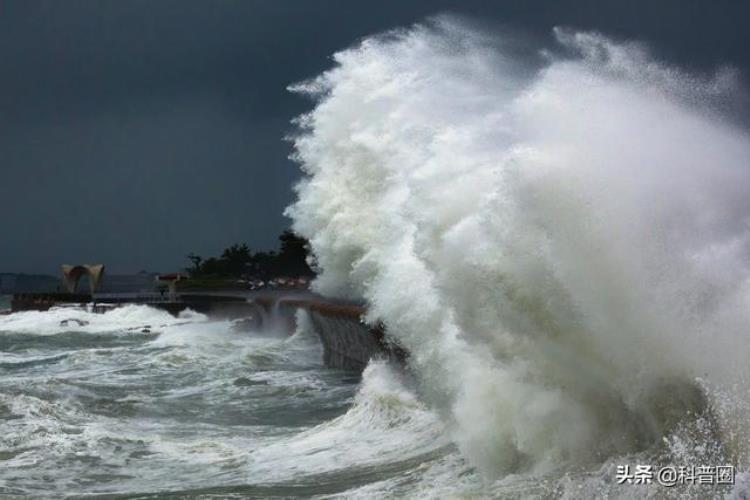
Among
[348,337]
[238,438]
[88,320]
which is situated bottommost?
[238,438]

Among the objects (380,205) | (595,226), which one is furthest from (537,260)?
(380,205)

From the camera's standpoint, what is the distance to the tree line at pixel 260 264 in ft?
271

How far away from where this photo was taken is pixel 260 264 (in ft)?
318

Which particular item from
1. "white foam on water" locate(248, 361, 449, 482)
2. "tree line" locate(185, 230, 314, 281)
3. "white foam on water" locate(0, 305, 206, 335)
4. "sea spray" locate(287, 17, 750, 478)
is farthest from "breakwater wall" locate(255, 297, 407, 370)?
"tree line" locate(185, 230, 314, 281)

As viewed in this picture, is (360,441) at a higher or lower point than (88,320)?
lower

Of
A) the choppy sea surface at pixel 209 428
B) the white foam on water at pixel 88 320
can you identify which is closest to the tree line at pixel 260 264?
the white foam on water at pixel 88 320

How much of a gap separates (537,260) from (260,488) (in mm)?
3142

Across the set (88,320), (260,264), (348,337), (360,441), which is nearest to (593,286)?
(360,441)

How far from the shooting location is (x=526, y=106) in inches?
368

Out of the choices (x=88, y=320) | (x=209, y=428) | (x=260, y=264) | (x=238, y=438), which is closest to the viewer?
(x=238, y=438)

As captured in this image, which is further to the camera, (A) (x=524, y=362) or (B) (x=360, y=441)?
(B) (x=360, y=441)

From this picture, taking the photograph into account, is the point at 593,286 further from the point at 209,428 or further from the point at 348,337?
the point at 348,337

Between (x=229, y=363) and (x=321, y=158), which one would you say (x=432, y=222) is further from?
A: (x=321, y=158)

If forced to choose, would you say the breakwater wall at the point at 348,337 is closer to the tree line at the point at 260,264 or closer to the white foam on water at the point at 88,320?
the white foam on water at the point at 88,320
